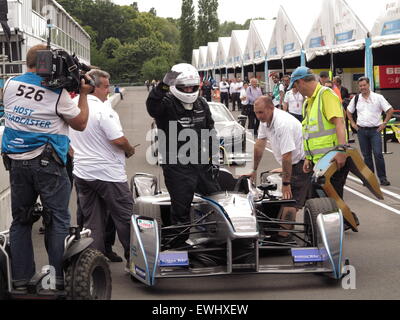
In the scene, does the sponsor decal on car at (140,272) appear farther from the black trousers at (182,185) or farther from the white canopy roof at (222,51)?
the white canopy roof at (222,51)

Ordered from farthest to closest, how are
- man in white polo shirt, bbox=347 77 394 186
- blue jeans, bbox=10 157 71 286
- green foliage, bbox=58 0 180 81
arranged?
green foliage, bbox=58 0 180 81 < man in white polo shirt, bbox=347 77 394 186 < blue jeans, bbox=10 157 71 286

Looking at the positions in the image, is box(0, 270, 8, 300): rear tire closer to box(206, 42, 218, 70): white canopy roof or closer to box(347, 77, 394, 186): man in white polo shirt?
box(347, 77, 394, 186): man in white polo shirt

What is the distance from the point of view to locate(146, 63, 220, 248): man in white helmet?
280 inches

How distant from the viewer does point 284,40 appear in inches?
1197

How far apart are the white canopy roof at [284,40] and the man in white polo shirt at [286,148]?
19159 mm

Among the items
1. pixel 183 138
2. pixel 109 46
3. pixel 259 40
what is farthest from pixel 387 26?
pixel 109 46

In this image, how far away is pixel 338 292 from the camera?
254 inches

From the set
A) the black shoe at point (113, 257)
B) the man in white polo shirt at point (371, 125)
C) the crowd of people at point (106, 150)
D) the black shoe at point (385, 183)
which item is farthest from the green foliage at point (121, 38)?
the black shoe at point (113, 257)

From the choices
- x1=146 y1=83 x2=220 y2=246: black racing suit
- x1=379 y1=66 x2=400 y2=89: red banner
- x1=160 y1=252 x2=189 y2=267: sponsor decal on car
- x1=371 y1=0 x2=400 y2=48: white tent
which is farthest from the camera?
x1=379 y1=66 x2=400 y2=89: red banner

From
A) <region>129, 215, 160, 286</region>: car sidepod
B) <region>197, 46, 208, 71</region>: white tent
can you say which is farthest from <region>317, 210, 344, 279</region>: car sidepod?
<region>197, 46, 208, 71</region>: white tent

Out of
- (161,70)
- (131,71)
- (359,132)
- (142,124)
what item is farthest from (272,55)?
(131,71)

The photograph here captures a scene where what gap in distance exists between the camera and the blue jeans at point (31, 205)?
545cm

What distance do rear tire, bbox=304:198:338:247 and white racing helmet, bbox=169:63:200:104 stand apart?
4.88ft
